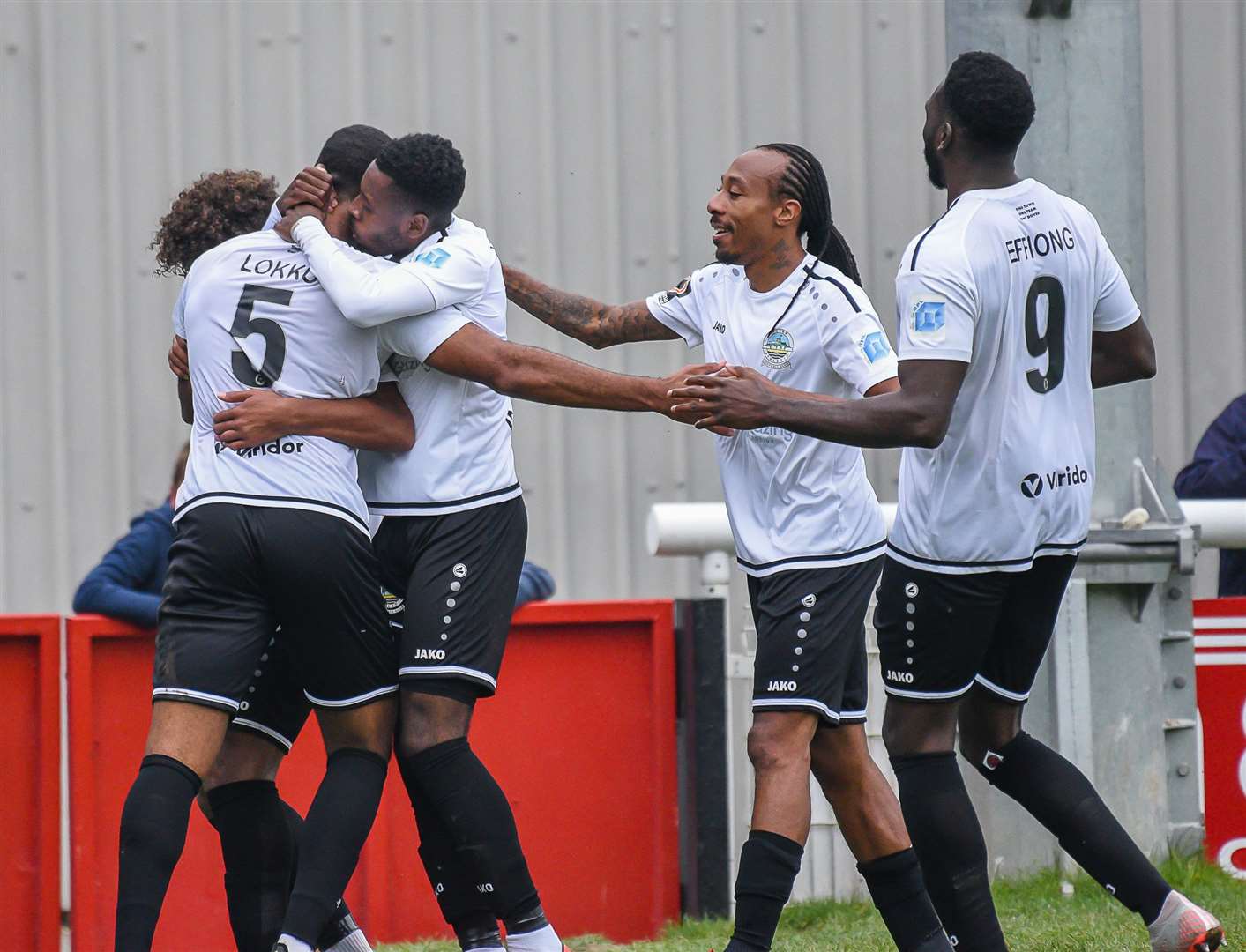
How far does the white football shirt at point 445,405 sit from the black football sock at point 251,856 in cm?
76

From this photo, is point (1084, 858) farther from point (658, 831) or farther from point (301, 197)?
point (301, 197)

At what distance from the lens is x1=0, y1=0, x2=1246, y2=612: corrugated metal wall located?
6.87 meters

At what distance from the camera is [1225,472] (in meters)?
6.40

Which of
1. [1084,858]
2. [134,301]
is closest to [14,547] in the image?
[134,301]

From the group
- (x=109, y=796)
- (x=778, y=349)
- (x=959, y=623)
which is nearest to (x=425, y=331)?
(x=778, y=349)

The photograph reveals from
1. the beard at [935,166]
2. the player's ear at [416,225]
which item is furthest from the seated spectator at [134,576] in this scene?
the beard at [935,166]

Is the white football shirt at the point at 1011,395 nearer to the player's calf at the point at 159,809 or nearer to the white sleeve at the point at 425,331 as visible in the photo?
the white sleeve at the point at 425,331

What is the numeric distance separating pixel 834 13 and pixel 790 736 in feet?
14.1

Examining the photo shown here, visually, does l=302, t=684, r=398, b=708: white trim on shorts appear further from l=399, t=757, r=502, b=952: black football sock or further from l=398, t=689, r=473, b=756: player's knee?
l=399, t=757, r=502, b=952: black football sock

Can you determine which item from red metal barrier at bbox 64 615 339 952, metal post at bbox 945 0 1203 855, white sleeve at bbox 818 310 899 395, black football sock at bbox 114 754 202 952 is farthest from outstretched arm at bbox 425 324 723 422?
metal post at bbox 945 0 1203 855

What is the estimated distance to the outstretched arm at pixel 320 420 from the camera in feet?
12.0

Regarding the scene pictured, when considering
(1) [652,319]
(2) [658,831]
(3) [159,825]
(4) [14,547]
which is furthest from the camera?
(4) [14,547]

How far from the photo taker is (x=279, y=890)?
3959mm

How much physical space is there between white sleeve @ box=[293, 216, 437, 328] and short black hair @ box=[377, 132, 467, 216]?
0.23 meters
